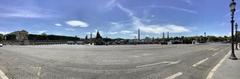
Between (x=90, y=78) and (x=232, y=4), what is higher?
(x=232, y=4)

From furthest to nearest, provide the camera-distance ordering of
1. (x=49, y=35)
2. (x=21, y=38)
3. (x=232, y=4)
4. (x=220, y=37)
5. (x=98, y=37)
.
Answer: (x=220, y=37) < (x=49, y=35) < (x=21, y=38) < (x=98, y=37) < (x=232, y=4)

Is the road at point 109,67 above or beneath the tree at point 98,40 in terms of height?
beneath

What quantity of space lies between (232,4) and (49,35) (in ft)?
525

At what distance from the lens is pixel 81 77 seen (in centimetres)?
1006

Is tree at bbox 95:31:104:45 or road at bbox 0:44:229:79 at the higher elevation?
tree at bbox 95:31:104:45

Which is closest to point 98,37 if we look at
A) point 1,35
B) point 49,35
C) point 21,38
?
point 21,38

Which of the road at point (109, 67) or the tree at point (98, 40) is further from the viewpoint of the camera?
the tree at point (98, 40)

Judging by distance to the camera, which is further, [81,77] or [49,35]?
[49,35]

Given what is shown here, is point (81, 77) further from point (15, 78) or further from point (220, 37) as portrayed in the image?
point (220, 37)

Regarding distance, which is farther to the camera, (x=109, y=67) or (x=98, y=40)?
(x=98, y=40)

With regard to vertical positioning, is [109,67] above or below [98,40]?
below

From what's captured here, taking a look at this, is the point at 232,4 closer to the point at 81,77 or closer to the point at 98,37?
the point at 81,77

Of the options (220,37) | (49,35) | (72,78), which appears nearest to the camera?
(72,78)

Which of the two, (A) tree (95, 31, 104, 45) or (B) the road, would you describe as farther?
(A) tree (95, 31, 104, 45)
